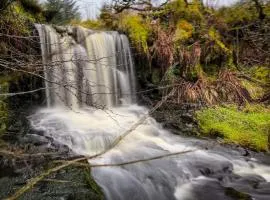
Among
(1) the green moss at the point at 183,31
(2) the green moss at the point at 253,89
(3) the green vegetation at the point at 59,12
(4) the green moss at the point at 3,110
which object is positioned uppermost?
(3) the green vegetation at the point at 59,12

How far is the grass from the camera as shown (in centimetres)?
772

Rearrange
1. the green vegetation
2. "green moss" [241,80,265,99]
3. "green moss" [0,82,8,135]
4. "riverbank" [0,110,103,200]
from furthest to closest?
the green vegetation, "green moss" [241,80,265,99], "green moss" [0,82,8,135], "riverbank" [0,110,103,200]

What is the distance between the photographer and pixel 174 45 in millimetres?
10898

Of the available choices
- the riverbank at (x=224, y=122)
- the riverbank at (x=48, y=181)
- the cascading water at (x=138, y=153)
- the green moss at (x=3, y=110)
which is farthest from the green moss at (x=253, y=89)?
the green moss at (x=3, y=110)

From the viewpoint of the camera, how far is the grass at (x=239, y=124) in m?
7.72

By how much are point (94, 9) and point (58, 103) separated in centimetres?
516

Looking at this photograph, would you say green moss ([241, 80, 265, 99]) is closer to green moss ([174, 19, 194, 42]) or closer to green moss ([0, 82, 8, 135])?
green moss ([174, 19, 194, 42])

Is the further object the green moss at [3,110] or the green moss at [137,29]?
the green moss at [137,29]

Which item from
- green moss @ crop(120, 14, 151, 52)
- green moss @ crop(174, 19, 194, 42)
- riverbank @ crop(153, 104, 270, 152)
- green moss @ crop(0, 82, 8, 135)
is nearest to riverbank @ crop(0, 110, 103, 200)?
green moss @ crop(0, 82, 8, 135)

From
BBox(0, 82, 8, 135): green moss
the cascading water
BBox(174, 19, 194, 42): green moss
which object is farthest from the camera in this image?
BBox(174, 19, 194, 42): green moss

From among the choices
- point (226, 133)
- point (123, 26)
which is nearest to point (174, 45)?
point (123, 26)

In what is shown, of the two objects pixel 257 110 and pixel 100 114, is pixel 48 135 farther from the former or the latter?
pixel 257 110

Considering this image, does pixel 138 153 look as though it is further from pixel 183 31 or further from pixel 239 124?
pixel 183 31

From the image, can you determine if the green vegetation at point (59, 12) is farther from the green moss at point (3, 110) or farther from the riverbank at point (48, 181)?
the riverbank at point (48, 181)
